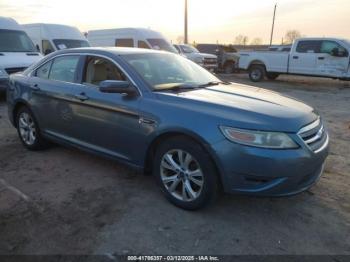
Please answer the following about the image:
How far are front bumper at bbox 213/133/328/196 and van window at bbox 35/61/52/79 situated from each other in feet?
10.4

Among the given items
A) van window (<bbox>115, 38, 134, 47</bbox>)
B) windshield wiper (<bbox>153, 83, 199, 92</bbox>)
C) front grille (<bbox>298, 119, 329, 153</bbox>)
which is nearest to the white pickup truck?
van window (<bbox>115, 38, 134, 47</bbox>)

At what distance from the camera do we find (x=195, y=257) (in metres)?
3.04

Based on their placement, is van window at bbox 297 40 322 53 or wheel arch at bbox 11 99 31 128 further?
van window at bbox 297 40 322 53

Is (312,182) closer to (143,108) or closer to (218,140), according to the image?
(218,140)

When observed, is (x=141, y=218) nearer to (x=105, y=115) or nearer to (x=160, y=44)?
(x=105, y=115)

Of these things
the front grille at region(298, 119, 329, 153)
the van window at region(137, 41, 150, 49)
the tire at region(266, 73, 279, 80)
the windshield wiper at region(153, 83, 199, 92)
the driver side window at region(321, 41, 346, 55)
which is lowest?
the tire at region(266, 73, 279, 80)

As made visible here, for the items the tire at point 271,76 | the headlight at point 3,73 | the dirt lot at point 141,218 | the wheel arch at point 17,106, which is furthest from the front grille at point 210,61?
the dirt lot at point 141,218

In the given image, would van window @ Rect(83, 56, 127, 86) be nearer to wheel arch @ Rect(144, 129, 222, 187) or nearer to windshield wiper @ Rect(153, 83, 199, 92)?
windshield wiper @ Rect(153, 83, 199, 92)

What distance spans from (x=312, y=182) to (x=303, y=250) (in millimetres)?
742

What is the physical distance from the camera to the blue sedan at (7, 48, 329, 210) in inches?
130

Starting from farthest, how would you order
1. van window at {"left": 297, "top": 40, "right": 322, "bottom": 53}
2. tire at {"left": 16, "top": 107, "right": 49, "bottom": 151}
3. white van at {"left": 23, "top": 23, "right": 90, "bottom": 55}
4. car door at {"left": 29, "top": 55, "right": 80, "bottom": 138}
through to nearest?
van window at {"left": 297, "top": 40, "right": 322, "bottom": 53}, white van at {"left": 23, "top": 23, "right": 90, "bottom": 55}, tire at {"left": 16, "top": 107, "right": 49, "bottom": 151}, car door at {"left": 29, "top": 55, "right": 80, "bottom": 138}

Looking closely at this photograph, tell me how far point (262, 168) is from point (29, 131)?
3936mm

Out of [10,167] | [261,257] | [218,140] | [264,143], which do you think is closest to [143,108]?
[218,140]

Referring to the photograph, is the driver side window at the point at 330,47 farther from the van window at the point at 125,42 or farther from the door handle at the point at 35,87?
the door handle at the point at 35,87
